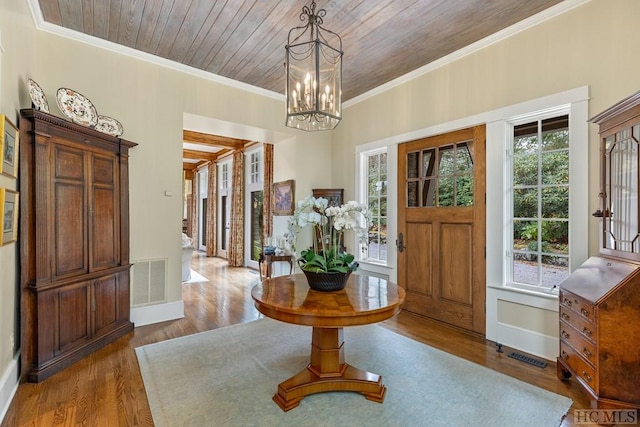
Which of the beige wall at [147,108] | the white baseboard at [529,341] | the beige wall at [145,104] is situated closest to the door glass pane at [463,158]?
the white baseboard at [529,341]

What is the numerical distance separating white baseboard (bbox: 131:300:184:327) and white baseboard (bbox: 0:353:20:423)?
50.0 inches

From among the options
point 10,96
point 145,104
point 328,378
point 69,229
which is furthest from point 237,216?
point 328,378

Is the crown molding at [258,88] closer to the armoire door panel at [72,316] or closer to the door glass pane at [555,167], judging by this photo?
the door glass pane at [555,167]

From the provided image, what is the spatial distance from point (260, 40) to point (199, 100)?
1.29 metres

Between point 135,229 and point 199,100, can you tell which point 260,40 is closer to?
point 199,100

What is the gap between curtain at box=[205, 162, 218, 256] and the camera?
31.1 feet

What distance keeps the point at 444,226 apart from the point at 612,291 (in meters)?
1.89

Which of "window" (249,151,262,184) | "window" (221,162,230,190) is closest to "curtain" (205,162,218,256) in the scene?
"window" (221,162,230,190)

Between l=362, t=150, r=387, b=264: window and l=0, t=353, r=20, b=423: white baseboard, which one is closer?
l=0, t=353, r=20, b=423: white baseboard

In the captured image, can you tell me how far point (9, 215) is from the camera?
212 centimetres

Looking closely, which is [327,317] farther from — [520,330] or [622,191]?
[520,330]

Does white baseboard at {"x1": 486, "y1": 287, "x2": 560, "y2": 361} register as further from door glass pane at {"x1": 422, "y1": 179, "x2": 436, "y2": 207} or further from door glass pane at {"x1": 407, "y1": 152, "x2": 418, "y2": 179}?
door glass pane at {"x1": 407, "y1": 152, "x2": 418, "y2": 179}

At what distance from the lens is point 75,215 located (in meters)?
2.82

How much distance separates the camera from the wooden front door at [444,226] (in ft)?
11.3
